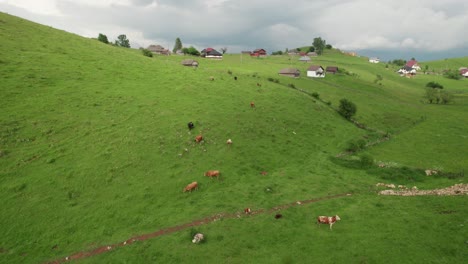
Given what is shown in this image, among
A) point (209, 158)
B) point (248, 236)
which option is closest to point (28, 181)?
point (209, 158)

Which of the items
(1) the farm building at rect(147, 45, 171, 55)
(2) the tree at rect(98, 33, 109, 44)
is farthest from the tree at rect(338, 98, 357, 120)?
(1) the farm building at rect(147, 45, 171, 55)

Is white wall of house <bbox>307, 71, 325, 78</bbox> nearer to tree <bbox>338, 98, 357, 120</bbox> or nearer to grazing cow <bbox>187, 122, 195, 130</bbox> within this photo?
tree <bbox>338, 98, 357, 120</bbox>

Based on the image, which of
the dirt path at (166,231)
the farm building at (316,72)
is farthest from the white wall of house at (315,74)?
the dirt path at (166,231)

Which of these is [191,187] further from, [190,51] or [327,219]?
[190,51]

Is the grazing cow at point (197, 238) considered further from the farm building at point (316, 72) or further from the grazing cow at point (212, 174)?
the farm building at point (316, 72)

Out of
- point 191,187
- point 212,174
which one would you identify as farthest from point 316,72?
point 191,187

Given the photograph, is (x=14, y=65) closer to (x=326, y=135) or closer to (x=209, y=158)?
(x=209, y=158)

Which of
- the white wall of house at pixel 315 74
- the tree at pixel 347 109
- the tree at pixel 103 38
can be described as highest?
the tree at pixel 103 38
